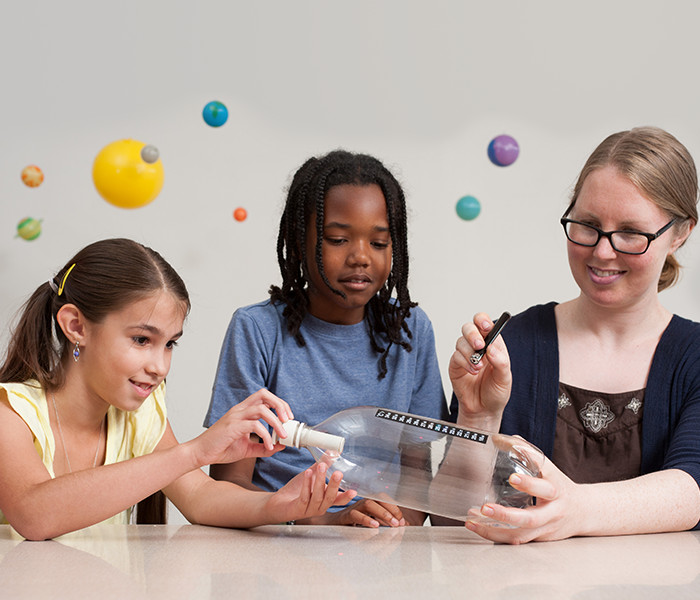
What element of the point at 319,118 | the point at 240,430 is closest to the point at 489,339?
the point at 240,430

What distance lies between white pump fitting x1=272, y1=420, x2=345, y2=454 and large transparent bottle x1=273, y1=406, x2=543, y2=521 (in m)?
0.07

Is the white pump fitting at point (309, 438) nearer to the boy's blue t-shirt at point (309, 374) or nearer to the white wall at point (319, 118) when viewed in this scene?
the boy's blue t-shirt at point (309, 374)

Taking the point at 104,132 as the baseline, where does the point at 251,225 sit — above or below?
below

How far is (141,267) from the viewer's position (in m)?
1.13

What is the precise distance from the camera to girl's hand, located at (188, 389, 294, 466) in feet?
2.88

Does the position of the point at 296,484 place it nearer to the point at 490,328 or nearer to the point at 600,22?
the point at 490,328

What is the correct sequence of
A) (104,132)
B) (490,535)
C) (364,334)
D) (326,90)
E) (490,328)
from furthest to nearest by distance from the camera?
(326,90)
(104,132)
(364,334)
(490,328)
(490,535)

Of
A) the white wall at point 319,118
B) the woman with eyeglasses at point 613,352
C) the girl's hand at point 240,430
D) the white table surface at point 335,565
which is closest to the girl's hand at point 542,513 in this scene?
the white table surface at point 335,565

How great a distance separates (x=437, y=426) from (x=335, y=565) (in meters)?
0.23

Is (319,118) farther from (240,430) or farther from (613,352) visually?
(240,430)

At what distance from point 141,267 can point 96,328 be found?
121 mm

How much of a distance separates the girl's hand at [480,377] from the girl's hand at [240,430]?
1.03 feet

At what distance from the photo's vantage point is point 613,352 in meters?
1.22

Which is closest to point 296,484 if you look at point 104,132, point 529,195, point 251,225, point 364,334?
point 364,334
